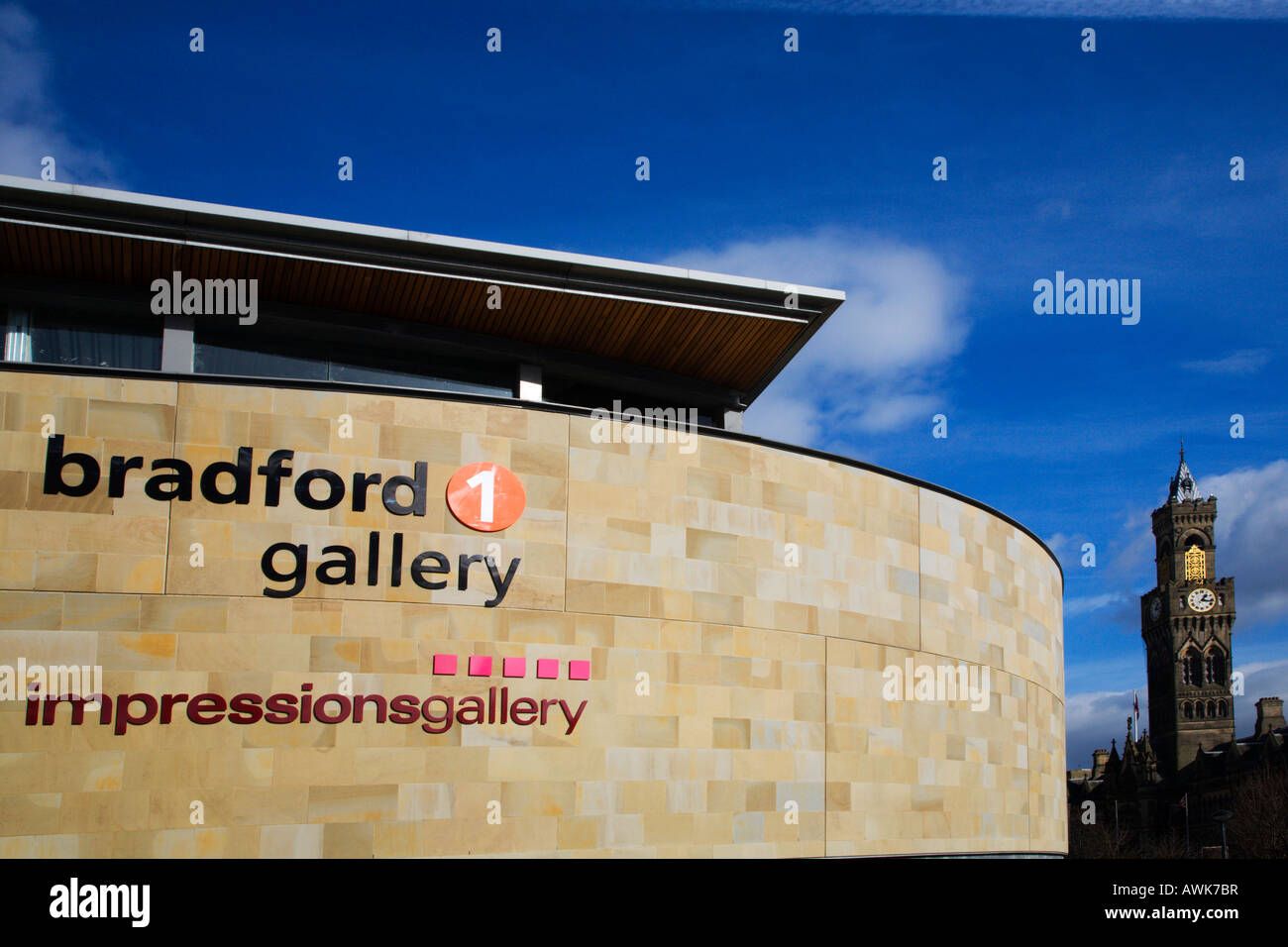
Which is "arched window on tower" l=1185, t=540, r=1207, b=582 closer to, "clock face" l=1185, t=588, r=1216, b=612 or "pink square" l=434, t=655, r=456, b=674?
"clock face" l=1185, t=588, r=1216, b=612

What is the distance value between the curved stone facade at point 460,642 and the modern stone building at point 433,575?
0.15 ft

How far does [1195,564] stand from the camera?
506ft

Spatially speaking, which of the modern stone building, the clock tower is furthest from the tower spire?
the modern stone building

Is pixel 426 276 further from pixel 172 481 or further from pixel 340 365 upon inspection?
pixel 172 481

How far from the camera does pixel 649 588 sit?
17.8 meters

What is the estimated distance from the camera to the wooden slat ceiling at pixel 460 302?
18672 millimetres

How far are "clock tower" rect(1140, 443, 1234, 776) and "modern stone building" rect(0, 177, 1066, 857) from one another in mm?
135086

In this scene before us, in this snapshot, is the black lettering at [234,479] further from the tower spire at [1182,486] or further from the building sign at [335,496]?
the tower spire at [1182,486]

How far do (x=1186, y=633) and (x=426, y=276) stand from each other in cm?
15200

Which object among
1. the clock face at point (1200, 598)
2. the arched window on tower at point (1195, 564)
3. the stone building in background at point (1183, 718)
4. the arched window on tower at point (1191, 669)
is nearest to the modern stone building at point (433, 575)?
the stone building in background at point (1183, 718)

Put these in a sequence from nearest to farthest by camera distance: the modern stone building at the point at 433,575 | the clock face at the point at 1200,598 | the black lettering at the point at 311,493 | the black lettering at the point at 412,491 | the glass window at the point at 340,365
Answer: the modern stone building at the point at 433,575 → the black lettering at the point at 311,493 → the black lettering at the point at 412,491 → the glass window at the point at 340,365 → the clock face at the point at 1200,598

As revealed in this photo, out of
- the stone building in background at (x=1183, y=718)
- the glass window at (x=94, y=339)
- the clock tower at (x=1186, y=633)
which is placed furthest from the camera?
the clock tower at (x=1186, y=633)

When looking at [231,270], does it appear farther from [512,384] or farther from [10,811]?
[10,811]
